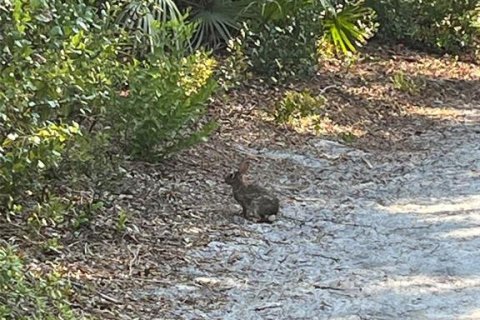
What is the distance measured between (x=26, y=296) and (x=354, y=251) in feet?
6.73

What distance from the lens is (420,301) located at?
4469 millimetres

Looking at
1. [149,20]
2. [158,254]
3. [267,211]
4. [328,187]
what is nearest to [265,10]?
[149,20]

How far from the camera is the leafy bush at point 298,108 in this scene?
7.59 meters

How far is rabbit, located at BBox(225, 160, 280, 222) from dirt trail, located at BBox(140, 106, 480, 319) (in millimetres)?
82

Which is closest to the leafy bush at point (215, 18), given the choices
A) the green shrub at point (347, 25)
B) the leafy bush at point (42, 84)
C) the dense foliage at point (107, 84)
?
the dense foliage at point (107, 84)

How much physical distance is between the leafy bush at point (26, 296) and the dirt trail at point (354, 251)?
61 cm

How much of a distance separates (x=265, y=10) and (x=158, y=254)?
379cm

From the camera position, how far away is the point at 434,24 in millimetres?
9914

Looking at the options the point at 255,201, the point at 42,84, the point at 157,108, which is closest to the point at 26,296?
the point at 42,84

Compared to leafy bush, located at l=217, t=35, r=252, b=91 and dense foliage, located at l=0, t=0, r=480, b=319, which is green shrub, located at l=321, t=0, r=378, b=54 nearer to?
dense foliage, located at l=0, t=0, r=480, b=319

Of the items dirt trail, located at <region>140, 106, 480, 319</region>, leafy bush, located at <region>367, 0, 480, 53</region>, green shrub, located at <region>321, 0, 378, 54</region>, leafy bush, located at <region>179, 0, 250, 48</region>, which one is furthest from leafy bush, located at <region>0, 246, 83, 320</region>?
leafy bush, located at <region>367, 0, 480, 53</region>

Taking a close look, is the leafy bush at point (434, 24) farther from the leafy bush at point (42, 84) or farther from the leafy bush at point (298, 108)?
the leafy bush at point (42, 84)

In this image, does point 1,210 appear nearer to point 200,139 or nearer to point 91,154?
point 91,154

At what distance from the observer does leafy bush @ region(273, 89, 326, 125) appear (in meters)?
7.59
